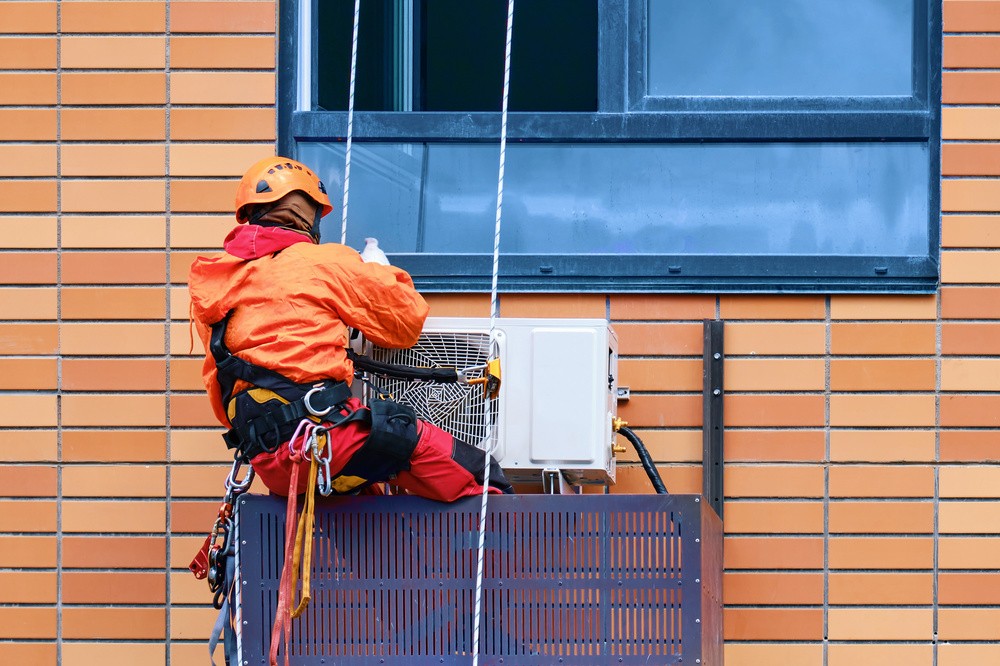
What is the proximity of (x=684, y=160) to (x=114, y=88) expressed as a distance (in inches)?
93.1

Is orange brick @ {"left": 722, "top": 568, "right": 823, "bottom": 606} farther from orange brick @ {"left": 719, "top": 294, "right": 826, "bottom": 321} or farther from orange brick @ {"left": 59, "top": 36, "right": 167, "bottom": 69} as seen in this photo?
orange brick @ {"left": 59, "top": 36, "right": 167, "bottom": 69}

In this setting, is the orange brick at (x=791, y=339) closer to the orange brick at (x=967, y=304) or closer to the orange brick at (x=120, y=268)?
the orange brick at (x=967, y=304)

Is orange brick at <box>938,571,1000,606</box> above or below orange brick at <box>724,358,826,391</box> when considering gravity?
below

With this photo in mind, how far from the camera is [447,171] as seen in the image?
547 cm

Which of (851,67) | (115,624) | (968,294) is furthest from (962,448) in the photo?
(115,624)

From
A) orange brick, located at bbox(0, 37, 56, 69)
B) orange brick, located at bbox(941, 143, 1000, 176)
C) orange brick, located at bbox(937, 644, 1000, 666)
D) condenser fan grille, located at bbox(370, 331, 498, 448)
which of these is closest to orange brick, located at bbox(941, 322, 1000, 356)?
orange brick, located at bbox(941, 143, 1000, 176)

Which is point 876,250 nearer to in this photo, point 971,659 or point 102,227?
point 971,659

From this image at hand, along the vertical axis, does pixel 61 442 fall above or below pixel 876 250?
below

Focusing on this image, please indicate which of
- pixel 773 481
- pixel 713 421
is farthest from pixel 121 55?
pixel 773 481

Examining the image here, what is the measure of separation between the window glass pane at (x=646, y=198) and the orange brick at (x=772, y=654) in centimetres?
157

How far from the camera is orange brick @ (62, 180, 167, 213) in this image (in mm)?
5430

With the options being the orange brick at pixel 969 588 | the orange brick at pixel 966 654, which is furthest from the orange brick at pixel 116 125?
the orange brick at pixel 966 654

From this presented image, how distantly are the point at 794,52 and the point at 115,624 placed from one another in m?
3.63

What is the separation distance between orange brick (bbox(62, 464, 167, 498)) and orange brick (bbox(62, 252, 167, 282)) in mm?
759
